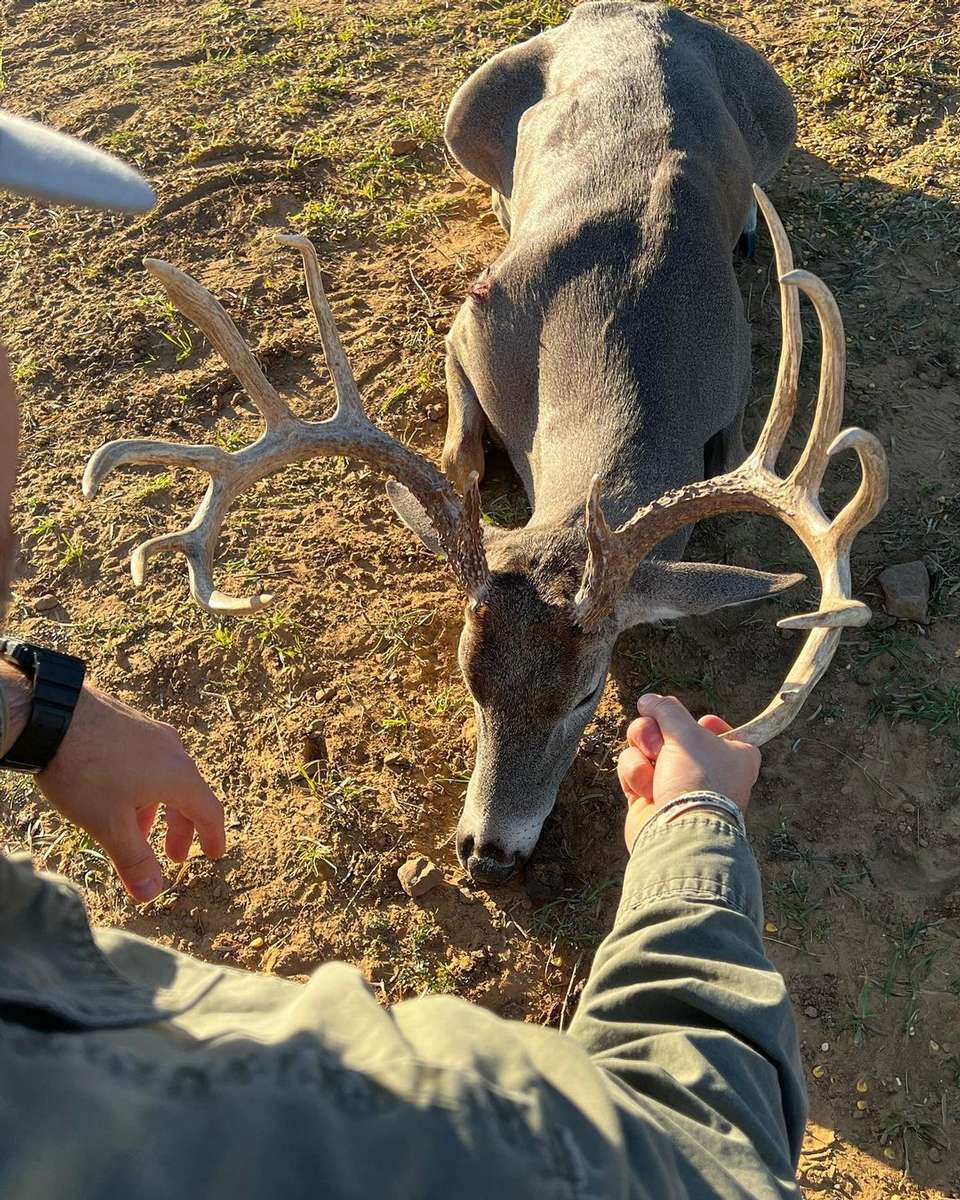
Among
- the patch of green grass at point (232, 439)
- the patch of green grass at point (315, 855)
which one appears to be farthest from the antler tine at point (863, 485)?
the patch of green grass at point (232, 439)

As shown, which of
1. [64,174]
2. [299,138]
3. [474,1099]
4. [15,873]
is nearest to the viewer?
[474,1099]

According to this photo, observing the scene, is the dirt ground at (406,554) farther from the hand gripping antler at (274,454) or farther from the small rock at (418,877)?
the hand gripping antler at (274,454)

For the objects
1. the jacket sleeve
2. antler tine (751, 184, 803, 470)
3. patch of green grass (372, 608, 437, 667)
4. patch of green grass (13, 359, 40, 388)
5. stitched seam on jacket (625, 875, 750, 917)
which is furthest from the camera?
patch of green grass (13, 359, 40, 388)

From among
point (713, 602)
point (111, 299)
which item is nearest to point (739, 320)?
point (713, 602)

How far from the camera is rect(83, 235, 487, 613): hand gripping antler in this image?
11.6 feet

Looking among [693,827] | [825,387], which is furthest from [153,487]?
[693,827]

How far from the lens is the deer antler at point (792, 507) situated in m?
3.21

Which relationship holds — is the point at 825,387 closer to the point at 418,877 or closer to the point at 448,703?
the point at 448,703

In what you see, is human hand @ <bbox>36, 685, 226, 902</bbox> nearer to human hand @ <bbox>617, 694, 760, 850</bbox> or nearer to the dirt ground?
human hand @ <bbox>617, 694, 760, 850</bbox>

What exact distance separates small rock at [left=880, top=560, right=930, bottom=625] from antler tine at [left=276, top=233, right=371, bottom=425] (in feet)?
8.21

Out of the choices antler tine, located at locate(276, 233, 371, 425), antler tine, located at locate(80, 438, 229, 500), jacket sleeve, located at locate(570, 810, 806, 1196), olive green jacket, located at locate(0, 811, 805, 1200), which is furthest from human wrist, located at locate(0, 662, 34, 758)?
antler tine, located at locate(276, 233, 371, 425)

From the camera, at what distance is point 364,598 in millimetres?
4918

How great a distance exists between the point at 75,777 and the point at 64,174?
1683 mm

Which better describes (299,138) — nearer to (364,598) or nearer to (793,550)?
(364,598)
